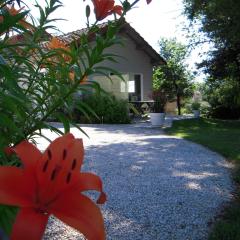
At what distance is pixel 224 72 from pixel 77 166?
1954 cm

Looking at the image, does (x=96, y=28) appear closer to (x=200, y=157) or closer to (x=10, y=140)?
(x=10, y=140)

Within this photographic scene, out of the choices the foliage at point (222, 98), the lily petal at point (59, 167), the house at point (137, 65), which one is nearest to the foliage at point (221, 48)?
the foliage at point (222, 98)

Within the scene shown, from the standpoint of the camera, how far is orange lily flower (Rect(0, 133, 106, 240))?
47 centimetres

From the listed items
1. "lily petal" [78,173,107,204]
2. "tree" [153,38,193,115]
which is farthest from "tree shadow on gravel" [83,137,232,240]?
"tree" [153,38,193,115]

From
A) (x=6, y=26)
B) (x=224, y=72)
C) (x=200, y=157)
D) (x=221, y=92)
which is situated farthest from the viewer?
(x=221, y=92)

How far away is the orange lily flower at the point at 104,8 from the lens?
126 centimetres

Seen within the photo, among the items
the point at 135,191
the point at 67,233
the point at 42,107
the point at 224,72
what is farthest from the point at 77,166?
the point at 224,72

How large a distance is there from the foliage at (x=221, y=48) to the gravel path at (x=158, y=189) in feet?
16.9

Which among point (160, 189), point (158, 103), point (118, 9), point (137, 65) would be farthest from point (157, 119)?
point (118, 9)

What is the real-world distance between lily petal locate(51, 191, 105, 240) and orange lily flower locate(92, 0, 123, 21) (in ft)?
2.78

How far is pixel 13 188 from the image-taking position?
19.2 inches

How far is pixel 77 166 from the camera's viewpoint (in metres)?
0.55

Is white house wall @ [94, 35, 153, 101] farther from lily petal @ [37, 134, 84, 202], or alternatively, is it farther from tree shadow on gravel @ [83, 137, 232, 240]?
lily petal @ [37, 134, 84, 202]

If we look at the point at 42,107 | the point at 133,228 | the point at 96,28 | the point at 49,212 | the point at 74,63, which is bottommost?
the point at 133,228
